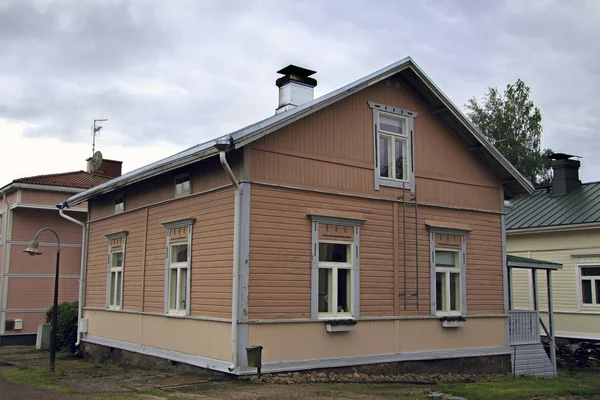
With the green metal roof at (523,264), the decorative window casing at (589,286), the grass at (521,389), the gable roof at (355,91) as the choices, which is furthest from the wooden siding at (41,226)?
the decorative window casing at (589,286)

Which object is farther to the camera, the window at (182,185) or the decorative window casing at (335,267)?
the window at (182,185)

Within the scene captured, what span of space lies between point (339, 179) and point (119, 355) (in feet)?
24.9

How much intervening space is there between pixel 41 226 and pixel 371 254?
50.2ft

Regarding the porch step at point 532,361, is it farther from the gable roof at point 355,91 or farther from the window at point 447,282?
the gable roof at point 355,91

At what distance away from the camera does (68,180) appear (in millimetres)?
24531

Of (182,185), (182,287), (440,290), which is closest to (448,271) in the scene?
(440,290)

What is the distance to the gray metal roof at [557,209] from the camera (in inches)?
873

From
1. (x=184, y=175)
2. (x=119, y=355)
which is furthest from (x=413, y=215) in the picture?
(x=119, y=355)

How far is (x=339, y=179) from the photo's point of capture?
45.2 feet

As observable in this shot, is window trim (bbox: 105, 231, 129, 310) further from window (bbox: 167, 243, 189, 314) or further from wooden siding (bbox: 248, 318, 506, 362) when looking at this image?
wooden siding (bbox: 248, 318, 506, 362)

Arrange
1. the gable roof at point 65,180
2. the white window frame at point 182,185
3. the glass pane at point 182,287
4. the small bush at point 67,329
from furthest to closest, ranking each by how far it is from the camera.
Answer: the gable roof at point 65,180, the small bush at point 67,329, the white window frame at point 182,185, the glass pane at point 182,287

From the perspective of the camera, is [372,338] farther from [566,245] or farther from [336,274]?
[566,245]

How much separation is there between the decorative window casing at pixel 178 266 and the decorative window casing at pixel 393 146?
14.1 ft

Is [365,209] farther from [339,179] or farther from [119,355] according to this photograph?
[119,355]
